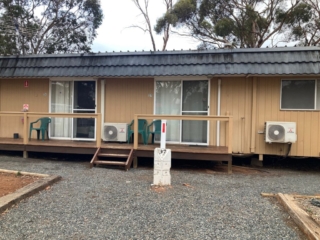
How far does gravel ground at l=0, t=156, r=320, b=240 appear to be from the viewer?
2920mm

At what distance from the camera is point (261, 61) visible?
20.4ft

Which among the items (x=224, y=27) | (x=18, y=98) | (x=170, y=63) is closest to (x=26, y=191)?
(x=170, y=63)

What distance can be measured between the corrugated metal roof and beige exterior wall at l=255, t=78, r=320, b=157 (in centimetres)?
56

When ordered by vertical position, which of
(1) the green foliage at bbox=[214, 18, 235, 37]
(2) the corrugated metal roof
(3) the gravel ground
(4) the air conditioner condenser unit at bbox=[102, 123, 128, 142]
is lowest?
(3) the gravel ground

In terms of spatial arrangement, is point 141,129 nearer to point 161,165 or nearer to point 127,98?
point 127,98

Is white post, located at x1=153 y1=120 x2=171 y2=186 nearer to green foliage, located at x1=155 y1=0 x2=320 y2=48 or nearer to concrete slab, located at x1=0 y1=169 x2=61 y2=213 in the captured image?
concrete slab, located at x1=0 y1=169 x2=61 y2=213

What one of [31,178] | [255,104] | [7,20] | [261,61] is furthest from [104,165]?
[7,20]

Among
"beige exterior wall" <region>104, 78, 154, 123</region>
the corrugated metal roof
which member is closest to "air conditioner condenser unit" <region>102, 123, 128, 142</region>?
"beige exterior wall" <region>104, 78, 154, 123</region>

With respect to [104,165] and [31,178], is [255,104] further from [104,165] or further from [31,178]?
[31,178]

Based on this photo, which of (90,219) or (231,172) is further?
(231,172)

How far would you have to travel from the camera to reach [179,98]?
279 inches

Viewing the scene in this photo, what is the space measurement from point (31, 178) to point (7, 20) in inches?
636

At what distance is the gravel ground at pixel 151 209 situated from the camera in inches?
115

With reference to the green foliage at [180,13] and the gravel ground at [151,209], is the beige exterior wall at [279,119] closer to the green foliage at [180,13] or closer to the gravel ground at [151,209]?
the gravel ground at [151,209]
